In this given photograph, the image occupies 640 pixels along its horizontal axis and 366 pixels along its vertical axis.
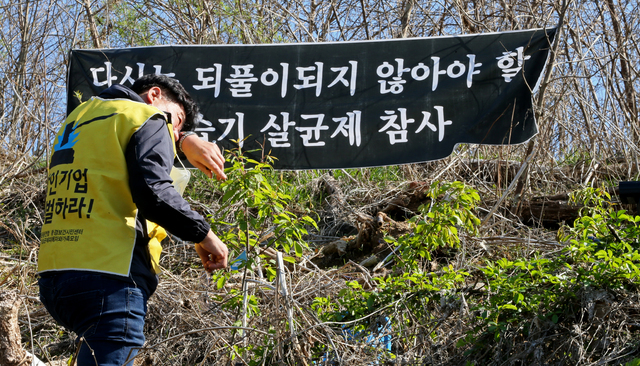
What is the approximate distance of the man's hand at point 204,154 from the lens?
2197 mm

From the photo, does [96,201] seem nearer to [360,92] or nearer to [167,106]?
[167,106]

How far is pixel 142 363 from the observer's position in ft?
9.66

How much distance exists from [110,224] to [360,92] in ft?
10.3

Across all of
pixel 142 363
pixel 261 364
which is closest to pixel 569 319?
pixel 261 364

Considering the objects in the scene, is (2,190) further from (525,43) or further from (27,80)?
(525,43)

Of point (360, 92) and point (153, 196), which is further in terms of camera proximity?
point (360, 92)

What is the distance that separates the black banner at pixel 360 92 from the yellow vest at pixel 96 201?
8.31ft

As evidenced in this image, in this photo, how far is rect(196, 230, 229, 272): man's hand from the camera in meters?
1.91

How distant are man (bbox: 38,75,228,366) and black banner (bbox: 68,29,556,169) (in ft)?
8.29

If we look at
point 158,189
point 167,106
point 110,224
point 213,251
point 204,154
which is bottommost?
point 213,251

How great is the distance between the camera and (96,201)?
72.6 inches

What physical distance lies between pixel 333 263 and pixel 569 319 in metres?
2.21

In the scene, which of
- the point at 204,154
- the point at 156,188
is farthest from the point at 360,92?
the point at 156,188

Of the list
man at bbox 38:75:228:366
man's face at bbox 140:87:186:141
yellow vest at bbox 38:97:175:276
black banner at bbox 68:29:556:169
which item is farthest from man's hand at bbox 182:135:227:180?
black banner at bbox 68:29:556:169
